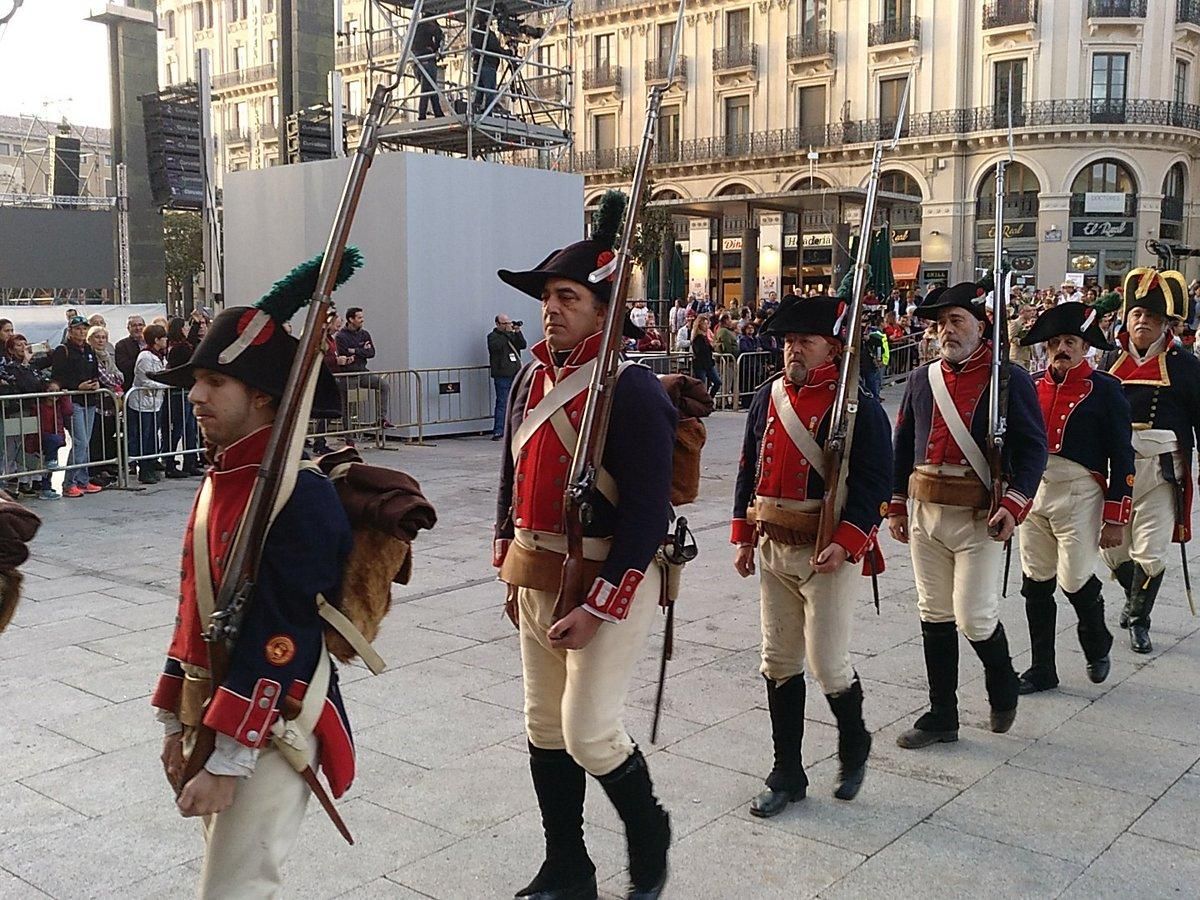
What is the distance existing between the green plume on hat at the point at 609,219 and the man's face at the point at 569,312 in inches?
7.5

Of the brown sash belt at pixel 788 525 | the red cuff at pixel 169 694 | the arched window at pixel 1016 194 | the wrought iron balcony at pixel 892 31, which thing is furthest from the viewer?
the wrought iron balcony at pixel 892 31

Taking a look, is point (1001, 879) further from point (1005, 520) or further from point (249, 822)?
point (249, 822)

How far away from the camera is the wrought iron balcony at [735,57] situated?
47.0 m

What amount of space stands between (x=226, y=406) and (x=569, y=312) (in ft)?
3.91

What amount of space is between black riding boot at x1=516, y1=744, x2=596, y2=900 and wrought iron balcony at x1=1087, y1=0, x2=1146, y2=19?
44187mm

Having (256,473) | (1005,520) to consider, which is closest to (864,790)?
(1005,520)

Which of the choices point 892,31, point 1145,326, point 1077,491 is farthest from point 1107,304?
point 892,31

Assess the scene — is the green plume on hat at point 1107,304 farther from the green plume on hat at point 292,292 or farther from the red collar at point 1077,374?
the green plume on hat at point 292,292

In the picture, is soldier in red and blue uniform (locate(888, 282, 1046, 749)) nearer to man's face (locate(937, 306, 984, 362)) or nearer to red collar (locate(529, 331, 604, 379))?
man's face (locate(937, 306, 984, 362))

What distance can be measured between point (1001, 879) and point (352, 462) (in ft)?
8.28

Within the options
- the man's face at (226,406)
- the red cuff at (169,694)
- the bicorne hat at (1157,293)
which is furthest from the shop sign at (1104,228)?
the red cuff at (169,694)

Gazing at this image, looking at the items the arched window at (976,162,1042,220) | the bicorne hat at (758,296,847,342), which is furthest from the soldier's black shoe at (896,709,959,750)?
Result: the arched window at (976,162,1042,220)

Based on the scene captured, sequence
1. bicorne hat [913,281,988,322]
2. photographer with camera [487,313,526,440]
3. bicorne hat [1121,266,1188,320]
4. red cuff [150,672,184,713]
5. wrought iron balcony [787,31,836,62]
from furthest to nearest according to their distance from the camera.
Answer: wrought iron balcony [787,31,836,62] < photographer with camera [487,313,526,440] < bicorne hat [1121,266,1188,320] < bicorne hat [913,281,988,322] < red cuff [150,672,184,713]

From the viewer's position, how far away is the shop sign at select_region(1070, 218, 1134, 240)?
41.1 meters
